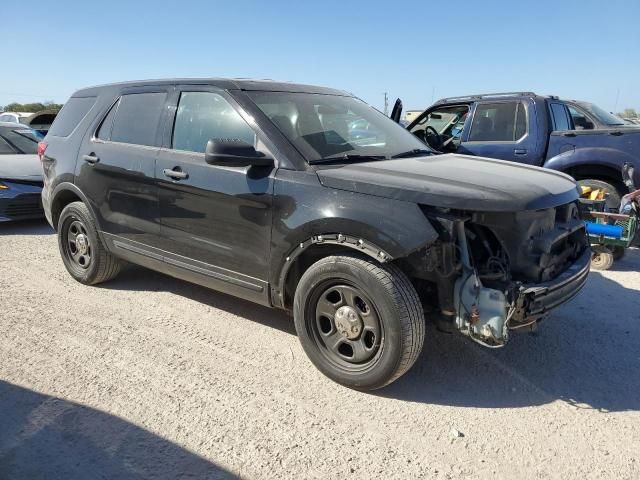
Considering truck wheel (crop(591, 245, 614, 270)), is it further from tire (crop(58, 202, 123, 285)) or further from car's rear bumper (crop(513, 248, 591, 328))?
tire (crop(58, 202, 123, 285))

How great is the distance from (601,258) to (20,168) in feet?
26.5

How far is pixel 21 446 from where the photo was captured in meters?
2.50

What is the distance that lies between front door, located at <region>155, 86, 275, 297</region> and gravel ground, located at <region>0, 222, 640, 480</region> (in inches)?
23.0

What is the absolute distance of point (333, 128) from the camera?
12.4ft

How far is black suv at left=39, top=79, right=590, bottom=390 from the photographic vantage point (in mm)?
2789

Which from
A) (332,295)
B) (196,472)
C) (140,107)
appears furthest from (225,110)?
(196,472)

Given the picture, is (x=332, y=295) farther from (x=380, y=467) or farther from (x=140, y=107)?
(x=140, y=107)

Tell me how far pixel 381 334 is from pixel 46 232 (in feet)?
20.1

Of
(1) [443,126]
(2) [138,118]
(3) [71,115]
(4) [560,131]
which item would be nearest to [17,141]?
(3) [71,115]

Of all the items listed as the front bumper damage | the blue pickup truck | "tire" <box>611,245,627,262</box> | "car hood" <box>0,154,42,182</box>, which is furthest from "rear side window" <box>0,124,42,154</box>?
"tire" <box>611,245,627,262</box>

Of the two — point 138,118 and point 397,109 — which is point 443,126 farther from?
point 138,118

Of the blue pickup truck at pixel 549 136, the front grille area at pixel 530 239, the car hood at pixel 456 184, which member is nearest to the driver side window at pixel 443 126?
the blue pickup truck at pixel 549 136

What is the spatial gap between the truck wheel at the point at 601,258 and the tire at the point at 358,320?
352 centimetres

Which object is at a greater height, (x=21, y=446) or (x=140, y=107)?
(x=140, y=107)
